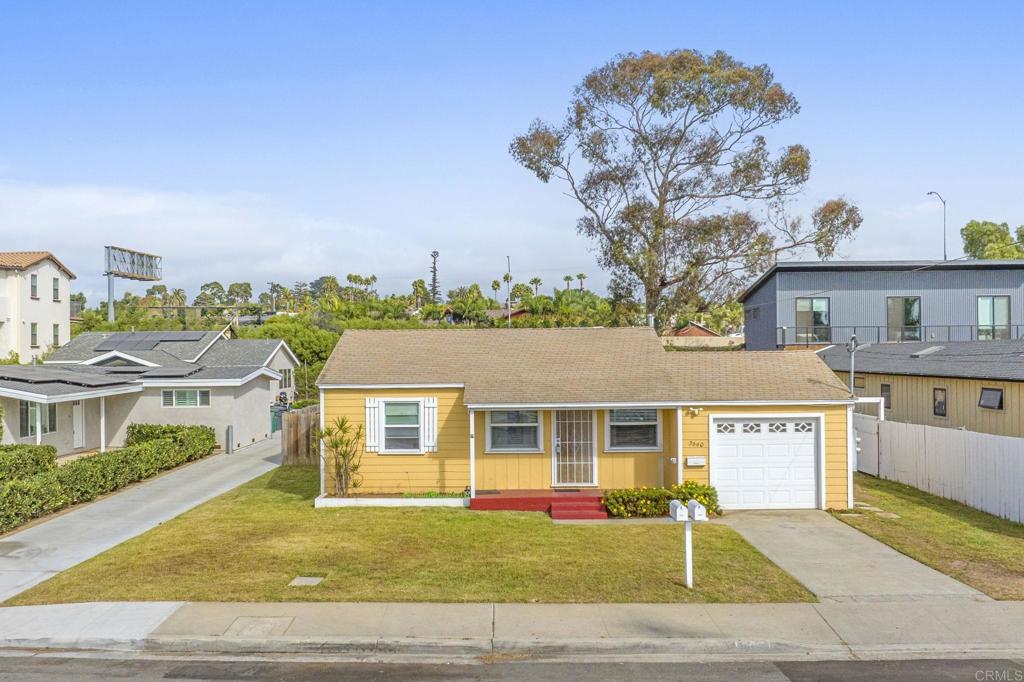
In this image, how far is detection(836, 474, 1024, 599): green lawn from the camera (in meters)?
11.9

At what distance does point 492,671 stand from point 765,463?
10194 mm

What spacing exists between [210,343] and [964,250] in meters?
71.7

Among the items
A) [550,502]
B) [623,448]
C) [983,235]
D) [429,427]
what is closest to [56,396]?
[429,427]

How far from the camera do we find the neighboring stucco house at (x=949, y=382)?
18172 millimetres

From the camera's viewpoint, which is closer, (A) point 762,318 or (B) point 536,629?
(B) point 536,629

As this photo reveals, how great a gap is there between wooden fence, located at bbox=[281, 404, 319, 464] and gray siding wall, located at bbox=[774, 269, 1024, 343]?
22.0 m

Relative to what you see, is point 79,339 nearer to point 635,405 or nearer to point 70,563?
point 70,563

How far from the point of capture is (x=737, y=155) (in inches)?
1590

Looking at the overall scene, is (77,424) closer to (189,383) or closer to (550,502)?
(189,383)

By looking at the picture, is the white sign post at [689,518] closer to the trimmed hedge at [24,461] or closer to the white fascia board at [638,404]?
the white fascia board at [638,404]

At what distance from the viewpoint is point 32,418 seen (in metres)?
24.7

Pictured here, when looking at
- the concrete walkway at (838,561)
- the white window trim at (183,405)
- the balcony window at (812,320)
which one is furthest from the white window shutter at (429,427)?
the balcony window at (812,320)

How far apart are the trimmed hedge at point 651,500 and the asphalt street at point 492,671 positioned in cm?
727

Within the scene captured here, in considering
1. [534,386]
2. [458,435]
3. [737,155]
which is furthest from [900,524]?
[737,155]
